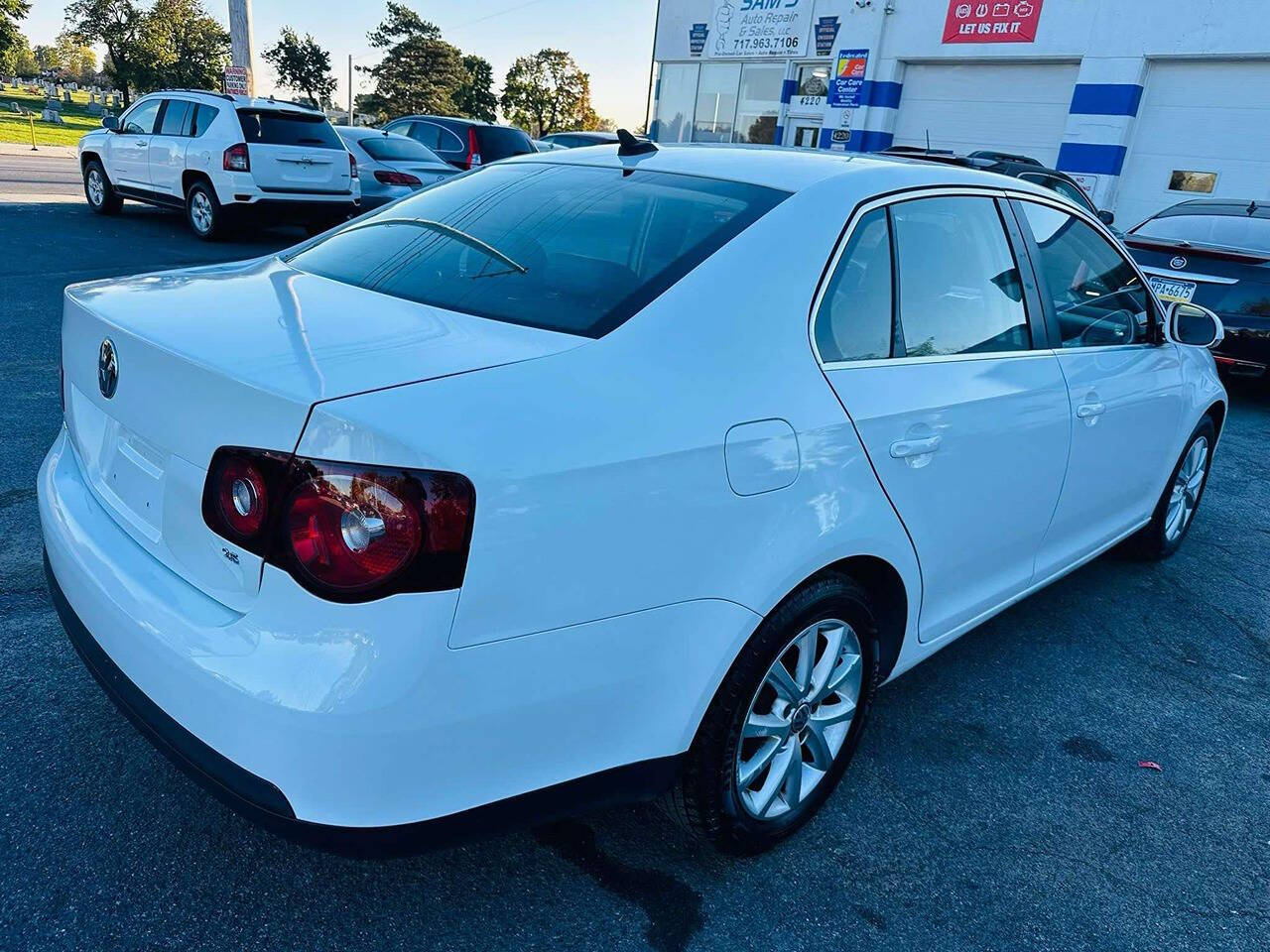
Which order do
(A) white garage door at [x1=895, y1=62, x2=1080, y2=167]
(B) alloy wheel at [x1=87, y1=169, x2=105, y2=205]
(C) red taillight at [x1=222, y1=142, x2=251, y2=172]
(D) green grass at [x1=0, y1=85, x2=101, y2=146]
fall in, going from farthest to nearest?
(D) green grass at [x1=0, y1=85, x2=101, y2=146] → (A) white garage door at [x1=895, y1=62, x2=1080, y2=167] → (B) alloy wheel at [x1=87, y1=169, x2=105, y2=205] → (C) red taillight at [x1=222, y1=142, x2=251, y2=172]

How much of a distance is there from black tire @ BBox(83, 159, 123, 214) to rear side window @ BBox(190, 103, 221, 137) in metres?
2.15

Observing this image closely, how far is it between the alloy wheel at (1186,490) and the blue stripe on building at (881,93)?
1876 cm

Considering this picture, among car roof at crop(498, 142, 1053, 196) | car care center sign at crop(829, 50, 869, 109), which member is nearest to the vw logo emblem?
car roof at crop(498, 142, 1053, 196)

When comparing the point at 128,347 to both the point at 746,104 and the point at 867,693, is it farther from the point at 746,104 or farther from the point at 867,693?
the point at 746,104

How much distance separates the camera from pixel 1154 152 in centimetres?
1736

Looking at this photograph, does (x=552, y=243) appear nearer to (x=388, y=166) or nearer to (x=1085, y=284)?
(x=1085, y=284)

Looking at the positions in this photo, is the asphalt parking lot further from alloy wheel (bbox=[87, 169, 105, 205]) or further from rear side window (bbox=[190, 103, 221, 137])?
alloy wheel (bbox=[87, 169, 105, 205])

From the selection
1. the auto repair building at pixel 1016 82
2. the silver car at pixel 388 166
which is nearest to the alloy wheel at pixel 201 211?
the silver car at pixel 388 166

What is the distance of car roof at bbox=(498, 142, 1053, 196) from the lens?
8.31ft

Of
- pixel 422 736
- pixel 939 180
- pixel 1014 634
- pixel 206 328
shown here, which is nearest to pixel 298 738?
pixel 422 736

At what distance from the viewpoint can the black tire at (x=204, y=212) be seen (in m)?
11.3

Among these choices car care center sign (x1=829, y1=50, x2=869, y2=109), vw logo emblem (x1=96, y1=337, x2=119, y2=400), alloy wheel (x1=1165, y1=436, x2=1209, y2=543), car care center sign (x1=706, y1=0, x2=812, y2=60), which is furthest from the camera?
car care center sign (x1=706, y1=0, x2=812, y2=60)

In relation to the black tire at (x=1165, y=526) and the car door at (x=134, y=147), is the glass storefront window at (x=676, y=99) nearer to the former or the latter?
the car door at (x=134, y=147)

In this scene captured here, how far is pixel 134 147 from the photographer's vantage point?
12.3m
